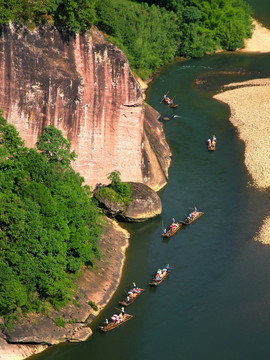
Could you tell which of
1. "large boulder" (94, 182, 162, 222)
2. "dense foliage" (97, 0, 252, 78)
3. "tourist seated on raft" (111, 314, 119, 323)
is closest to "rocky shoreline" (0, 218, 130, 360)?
"tourist seated on raft" (111, 314, 119, 323)

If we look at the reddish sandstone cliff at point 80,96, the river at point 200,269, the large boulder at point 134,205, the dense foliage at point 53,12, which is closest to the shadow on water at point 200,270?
the river at point 200,269

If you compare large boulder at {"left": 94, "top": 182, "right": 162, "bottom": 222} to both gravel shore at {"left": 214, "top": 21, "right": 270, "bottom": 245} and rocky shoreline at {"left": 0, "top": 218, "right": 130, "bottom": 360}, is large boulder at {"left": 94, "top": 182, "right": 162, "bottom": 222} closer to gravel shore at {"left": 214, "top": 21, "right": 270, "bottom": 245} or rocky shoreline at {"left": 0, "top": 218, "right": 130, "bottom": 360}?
rocky shoreline at {"left": 0, "top": 218, "right": 130, "bottom": 360}

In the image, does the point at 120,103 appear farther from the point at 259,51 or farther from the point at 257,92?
the point at 259,51

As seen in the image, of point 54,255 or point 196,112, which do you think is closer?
point 54,255

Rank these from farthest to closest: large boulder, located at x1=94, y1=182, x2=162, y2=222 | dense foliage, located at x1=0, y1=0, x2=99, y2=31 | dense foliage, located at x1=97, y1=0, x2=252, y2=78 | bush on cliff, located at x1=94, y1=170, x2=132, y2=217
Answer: dense foliage, located at x1=97, y1=0, x2=252, y2=78 → large boulder, located at x1=94, y1=182, x2=162, y2=222 → bush on cliff, located at x1=94, y1=170, x2=132, y2=217 → dense foliage, located at x1=0, y1=0, x2=99, y2=31

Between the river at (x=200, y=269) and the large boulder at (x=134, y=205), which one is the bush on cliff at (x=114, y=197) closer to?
the large boulder at (x=134, y=205)

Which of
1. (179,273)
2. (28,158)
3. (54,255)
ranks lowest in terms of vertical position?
(179,273)

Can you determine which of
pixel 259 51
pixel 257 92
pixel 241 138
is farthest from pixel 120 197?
pixel 259 51
